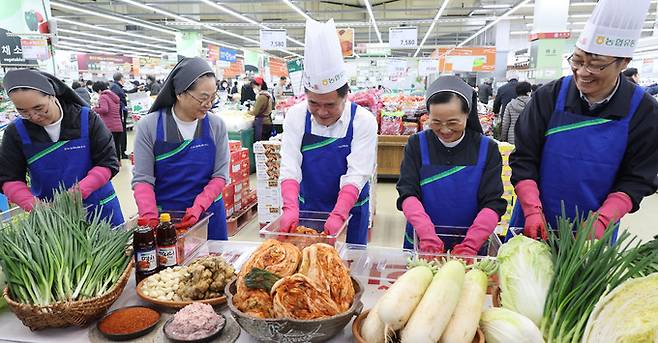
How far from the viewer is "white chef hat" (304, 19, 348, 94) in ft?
7.31

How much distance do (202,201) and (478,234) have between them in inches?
54.2

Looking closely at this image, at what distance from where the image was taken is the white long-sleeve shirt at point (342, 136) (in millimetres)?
2406

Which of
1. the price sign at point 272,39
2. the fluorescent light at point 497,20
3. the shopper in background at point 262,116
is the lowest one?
the shopper in background at point 262,116

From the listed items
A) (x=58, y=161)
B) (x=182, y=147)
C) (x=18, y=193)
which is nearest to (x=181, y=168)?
(x=182, y=147)

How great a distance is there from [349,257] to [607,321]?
1019 millimetres

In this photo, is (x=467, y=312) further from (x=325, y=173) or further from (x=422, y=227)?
(x=325, y=173)

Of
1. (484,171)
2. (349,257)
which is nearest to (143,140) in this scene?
(349,257)

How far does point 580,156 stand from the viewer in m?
2.12

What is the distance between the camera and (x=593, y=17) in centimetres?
198

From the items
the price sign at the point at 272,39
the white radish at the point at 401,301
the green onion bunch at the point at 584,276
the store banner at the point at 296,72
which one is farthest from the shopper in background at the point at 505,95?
the white radish at the point at 401,301

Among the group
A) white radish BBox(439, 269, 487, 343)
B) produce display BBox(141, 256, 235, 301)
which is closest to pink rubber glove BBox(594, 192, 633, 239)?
white radish BBox(439, 269, 487, 343)

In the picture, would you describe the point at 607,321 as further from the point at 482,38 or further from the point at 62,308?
the point at 482,38

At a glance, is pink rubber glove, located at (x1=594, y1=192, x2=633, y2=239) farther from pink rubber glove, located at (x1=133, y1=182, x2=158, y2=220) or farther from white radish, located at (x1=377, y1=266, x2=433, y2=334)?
pink rubber glove, located at (x1=133, y1=182, x2=158, y2=220)

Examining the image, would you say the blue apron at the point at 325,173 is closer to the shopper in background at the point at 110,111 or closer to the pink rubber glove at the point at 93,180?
the pink rubber glove at the point at 93,180
